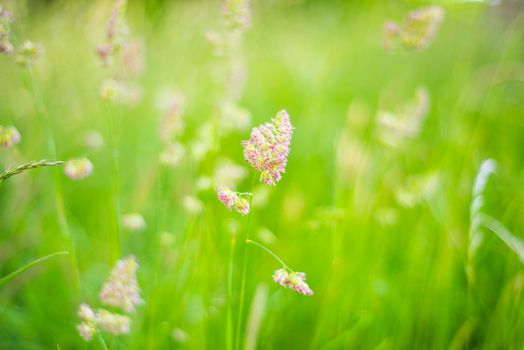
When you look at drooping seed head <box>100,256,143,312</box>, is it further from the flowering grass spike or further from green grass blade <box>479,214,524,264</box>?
green grass blade <box>479,214,524,264</box>

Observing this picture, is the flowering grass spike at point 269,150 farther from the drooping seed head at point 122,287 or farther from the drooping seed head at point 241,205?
the drooping seed head at point 122,287

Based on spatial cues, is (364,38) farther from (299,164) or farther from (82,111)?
(82,111)

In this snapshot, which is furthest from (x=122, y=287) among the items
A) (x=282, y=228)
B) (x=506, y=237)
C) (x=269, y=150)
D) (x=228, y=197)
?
(x=506, y=237)

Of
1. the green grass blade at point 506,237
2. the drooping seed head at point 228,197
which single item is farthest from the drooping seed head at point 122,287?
the green grass blade at point 506,237

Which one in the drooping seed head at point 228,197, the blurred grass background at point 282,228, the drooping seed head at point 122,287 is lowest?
the blurred grass background at point 282,228

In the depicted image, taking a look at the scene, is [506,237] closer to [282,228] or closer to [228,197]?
[282,228]
